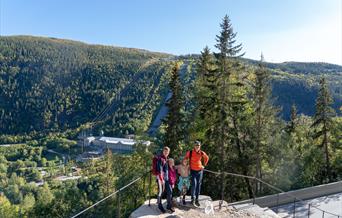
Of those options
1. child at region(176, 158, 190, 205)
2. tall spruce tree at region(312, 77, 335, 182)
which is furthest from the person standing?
tall spruce tree at region(312, 77, 335, 182)

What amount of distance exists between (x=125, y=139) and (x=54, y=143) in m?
33.6

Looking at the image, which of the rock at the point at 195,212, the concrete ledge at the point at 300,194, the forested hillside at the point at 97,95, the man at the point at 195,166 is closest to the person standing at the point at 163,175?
the rock at the point at 195,212

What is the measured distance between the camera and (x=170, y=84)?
2175cm

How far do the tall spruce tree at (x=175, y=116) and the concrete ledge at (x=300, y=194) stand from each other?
7.45 m

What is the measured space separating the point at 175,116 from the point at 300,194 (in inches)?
342

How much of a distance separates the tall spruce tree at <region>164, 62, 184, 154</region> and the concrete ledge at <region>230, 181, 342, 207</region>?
7453 mm

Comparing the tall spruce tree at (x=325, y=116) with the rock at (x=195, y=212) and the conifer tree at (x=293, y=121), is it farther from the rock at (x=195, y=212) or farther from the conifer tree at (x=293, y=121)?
the rock at (x=195, y=212)

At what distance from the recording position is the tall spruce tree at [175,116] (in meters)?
21.9

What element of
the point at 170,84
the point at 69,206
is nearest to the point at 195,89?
the point at 170,84

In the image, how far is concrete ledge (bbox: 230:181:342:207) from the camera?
52.6ft

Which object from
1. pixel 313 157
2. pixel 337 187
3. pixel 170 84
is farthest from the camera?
pixel 313 157

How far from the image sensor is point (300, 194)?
18.3 meters

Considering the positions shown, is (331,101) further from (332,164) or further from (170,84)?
(170,84)

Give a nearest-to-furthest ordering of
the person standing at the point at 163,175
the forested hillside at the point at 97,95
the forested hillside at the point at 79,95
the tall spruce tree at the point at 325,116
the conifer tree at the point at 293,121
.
Result: the person standing at the point at 163,175, the tall spruce tree at the point at 325,116, the conifer tree at the point at 293,121, the forested hillside at the point at 97,95, the forested hillside at the point at 79,95
